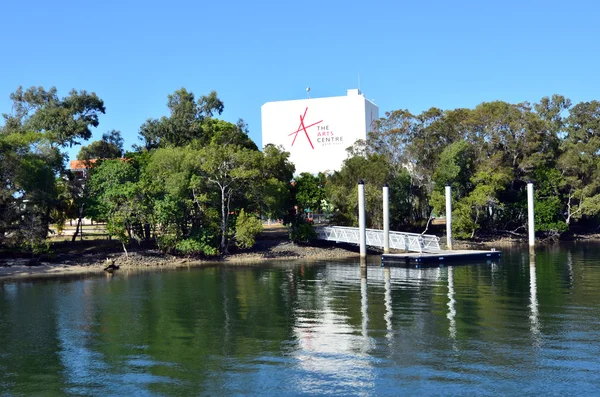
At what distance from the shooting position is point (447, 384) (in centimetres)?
1677

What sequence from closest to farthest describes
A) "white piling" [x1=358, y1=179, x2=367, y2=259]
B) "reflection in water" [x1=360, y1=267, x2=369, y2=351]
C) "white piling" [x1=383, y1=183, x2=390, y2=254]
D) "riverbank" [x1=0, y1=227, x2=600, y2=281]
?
"reflection in water" [x1=360, y1=267, x2=369, y2=351], "white piling" [x1=358, y1=179, x2=367, y2=259], "riverbank" [x1=0, y1=227, x2=600, y2=281], "white piling" [x1=383, y1=183, x2=390, y2=254]

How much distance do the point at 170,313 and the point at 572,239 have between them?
5199 centimetres

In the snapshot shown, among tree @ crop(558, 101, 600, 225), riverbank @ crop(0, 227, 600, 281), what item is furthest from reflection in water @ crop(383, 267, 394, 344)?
tree @ crop(558, 101, 600, 225)

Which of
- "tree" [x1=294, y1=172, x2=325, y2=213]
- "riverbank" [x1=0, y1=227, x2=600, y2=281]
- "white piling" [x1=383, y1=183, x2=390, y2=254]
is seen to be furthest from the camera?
"tree" [x1=294, y1=172, x2=325, y2=213]

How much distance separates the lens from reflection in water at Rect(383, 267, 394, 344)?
22.8m

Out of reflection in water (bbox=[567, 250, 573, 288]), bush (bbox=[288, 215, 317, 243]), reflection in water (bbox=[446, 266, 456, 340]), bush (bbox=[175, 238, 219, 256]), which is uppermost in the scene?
bush (bbox=[288, 215, 317, 243])

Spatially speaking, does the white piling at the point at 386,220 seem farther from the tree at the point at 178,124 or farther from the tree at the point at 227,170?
the tree at the point at 178,124

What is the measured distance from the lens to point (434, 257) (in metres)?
45.7

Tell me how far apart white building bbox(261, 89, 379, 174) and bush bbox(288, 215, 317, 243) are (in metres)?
39.2

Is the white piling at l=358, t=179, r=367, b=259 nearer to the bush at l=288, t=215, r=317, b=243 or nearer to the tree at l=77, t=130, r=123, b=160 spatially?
the bush at l=288, t=215, r=317, b=243

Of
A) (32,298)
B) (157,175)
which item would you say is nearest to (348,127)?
(157,175)

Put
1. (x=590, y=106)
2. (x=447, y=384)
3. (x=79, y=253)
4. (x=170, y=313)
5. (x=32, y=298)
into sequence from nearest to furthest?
1. (x=447, y=384)
2. (x=170, y=313)
3. (x=32, y=298)
4. (x=79, y=253)
5. (x=590, y=106)

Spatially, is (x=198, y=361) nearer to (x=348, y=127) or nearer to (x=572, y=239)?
(x=572, y=239)

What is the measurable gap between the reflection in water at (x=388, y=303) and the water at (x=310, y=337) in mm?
136
